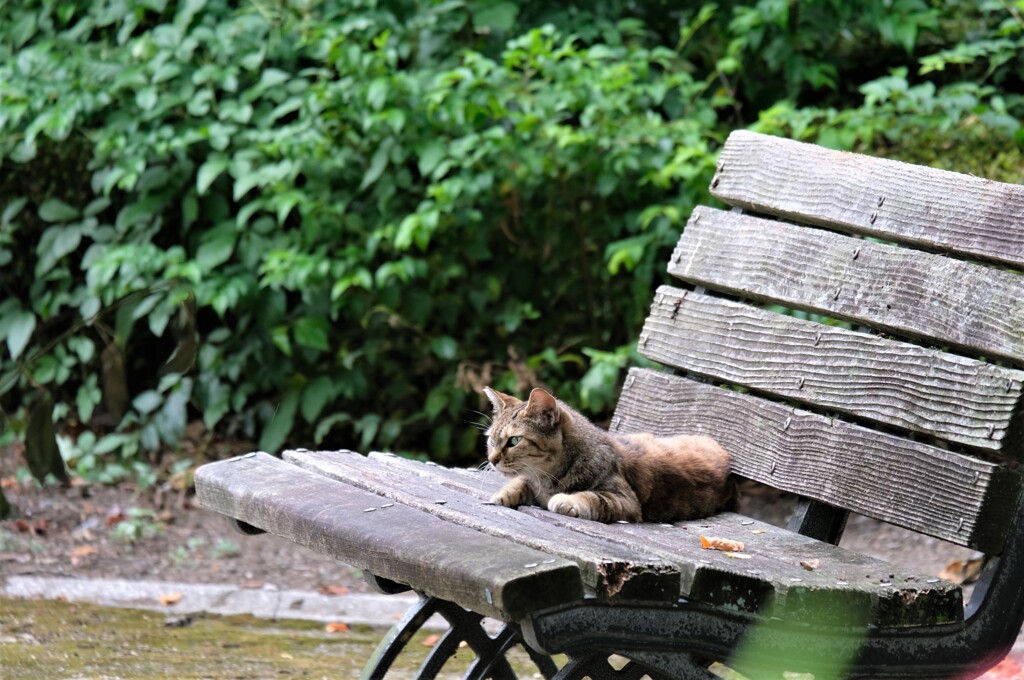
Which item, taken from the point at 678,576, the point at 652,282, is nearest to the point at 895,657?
the point at 678,576

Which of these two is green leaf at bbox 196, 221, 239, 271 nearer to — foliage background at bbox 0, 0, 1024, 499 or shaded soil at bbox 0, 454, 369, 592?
foliage background at bbox 0, 0, 1024, 499

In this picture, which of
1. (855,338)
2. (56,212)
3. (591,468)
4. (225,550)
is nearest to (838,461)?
(855,338)

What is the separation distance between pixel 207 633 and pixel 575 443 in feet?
6.37

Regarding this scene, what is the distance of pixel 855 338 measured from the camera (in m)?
3.09

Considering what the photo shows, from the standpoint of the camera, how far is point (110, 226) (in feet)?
21.2

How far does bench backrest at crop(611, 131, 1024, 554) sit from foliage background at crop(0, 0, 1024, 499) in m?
1.70

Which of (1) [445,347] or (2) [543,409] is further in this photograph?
(1) [445,347]

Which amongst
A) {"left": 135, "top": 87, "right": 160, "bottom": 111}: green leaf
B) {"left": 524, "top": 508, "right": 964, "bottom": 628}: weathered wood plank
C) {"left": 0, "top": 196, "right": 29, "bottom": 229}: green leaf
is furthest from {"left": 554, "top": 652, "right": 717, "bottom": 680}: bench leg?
{"left": 0, "top": 196, "right": 29, "bottom": 229}: green leaf

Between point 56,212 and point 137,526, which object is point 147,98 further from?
point 137,526

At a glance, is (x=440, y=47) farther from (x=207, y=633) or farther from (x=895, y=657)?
(x=895, y=657)

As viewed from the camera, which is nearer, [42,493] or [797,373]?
[797,373]

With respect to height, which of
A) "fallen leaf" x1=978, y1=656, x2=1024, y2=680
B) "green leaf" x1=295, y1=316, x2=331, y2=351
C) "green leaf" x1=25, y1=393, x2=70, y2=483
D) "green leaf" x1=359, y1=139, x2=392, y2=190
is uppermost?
"green leaf" x1=25, y1=393, x2=70, y2=483

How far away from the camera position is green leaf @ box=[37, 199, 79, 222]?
641 centimetres

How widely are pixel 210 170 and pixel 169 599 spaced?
203 centimetres
